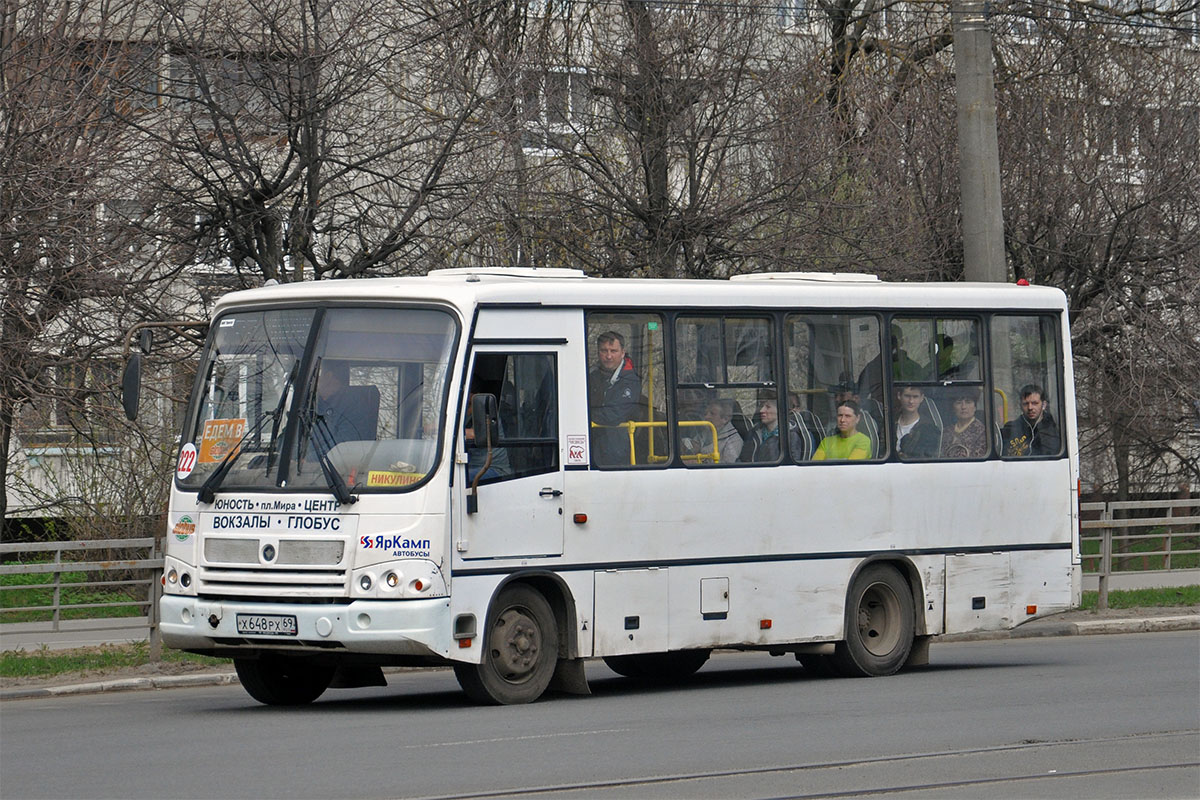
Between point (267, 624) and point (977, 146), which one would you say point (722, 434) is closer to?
point (267, 624)

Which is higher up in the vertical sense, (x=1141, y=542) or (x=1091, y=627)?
(x=1141, y=542)

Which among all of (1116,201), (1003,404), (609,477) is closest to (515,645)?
(609,477)

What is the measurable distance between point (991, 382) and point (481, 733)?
6.59m

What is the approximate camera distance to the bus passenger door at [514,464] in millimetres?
12188

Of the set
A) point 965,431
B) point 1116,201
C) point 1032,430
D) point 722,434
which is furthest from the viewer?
point 1116,201

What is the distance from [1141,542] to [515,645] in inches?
648

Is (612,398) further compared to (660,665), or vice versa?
(660,665)

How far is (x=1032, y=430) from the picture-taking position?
51.6ft

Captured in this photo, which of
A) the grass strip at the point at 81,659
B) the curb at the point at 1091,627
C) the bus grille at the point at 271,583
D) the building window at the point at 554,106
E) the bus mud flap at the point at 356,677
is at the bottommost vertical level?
the curb at the point at 1091,627

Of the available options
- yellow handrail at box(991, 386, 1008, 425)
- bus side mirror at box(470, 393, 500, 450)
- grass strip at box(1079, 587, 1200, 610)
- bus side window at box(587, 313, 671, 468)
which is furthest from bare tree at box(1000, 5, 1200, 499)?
bus side mirror at box(470, 393, 500, 450)

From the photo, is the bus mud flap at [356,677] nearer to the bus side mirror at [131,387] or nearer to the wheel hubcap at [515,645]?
the wheel hubcap at [515,645]

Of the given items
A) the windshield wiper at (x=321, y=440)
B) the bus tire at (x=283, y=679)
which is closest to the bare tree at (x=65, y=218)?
the windshield wiper at (x=321, y=440)

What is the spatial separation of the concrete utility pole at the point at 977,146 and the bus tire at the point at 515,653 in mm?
7954

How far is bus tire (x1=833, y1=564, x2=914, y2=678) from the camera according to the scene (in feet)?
48.1
